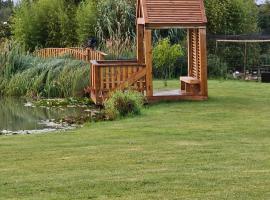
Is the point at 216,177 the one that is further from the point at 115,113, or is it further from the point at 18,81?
the point at 18,81

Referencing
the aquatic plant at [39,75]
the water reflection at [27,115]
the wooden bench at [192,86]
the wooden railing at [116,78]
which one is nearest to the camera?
the water reflection at [27,115]

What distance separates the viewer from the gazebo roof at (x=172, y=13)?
614 inches

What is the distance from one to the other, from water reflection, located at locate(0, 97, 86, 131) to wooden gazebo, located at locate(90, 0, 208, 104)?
1068 mm

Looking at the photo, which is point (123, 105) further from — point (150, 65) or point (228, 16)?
point (228, 16)

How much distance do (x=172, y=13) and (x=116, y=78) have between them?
7.17 feet

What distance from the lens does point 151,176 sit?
6617 mm

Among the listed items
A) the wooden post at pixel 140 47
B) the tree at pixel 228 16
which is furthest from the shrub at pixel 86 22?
the wooden post at pixel 140 47

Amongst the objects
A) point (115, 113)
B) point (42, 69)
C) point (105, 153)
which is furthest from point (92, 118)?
point (42, 69)

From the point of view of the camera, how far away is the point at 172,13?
15812 mm

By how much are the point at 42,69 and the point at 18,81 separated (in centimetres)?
90

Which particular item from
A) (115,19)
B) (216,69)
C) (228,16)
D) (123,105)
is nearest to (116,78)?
(123,105)

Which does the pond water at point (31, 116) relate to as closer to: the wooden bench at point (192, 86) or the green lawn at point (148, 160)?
the green lawn at point (148, 160)

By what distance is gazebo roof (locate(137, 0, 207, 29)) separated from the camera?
1560cm

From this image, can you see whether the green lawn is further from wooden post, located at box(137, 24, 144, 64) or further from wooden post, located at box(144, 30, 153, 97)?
wooden post, located at box(137, 24, 144, 64)
